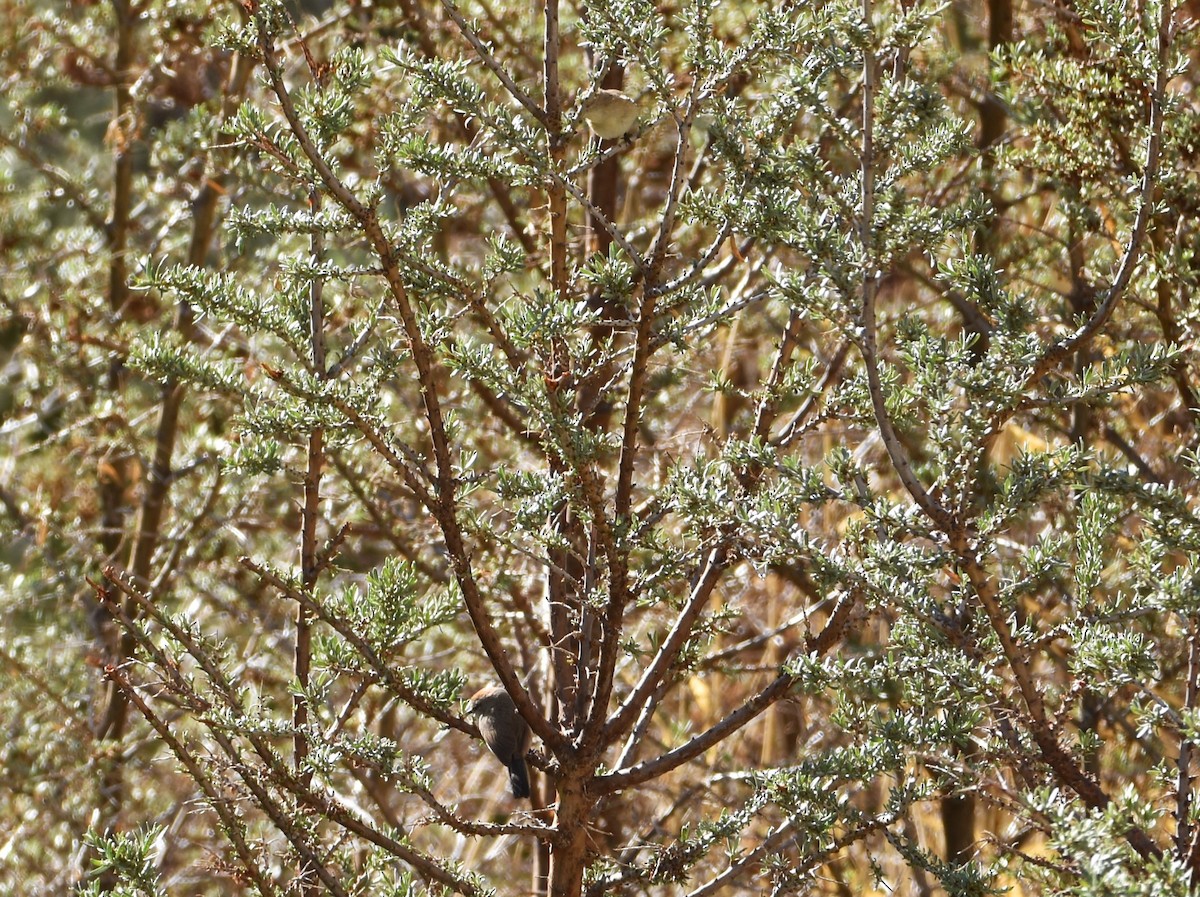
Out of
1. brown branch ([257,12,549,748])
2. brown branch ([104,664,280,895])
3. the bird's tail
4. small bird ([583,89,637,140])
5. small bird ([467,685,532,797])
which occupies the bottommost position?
brown branch ([104,664,280,895])

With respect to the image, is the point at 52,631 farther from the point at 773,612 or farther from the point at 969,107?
the point at 969,107

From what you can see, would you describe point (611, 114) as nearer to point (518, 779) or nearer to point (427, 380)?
point (427, 380)

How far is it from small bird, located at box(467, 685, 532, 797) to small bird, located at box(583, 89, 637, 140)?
4.04 feet

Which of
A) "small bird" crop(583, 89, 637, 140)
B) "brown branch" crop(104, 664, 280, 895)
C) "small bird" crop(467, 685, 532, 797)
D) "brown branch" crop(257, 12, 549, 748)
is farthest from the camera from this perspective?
"small bird" crop(467, 685, 532, 797)

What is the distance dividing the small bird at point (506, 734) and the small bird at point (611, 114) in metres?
1.23

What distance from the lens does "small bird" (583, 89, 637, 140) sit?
254 centimetres

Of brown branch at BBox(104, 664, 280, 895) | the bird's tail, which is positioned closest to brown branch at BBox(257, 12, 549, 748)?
brown branch at BBox(104, 664, 280, 895)

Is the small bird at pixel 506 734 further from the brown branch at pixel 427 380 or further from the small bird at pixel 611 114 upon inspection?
the small bird at pixel 611 114

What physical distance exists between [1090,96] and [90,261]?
3.96m

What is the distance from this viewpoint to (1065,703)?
2.06 meters

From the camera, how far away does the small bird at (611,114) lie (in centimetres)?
254

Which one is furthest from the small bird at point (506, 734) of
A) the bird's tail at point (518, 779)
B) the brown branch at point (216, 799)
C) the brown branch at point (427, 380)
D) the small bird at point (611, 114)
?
the small bird at point (611, 114)

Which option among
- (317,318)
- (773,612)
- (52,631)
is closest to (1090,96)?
(317,318)

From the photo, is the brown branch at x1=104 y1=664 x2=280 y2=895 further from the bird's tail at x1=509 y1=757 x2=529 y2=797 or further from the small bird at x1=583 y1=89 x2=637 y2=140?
the small bird at x1=583 y1=89 x2=637 y2=140
